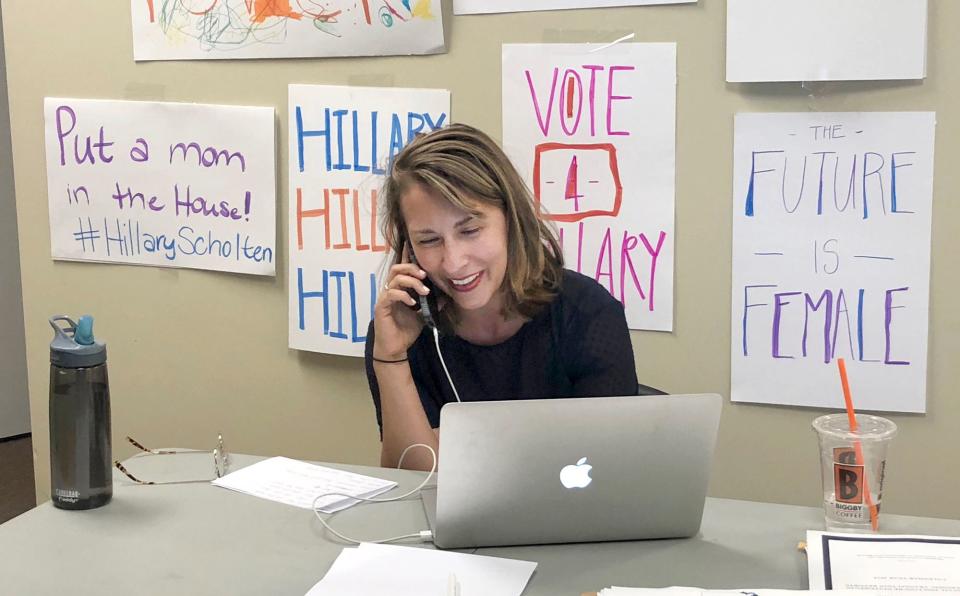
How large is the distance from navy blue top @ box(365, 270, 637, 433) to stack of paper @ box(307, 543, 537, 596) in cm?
54

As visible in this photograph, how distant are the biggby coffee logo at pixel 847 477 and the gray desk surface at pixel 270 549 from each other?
63 mm

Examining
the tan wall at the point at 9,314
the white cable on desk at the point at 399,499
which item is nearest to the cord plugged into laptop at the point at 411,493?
the white cable on desk at the point at 399,499

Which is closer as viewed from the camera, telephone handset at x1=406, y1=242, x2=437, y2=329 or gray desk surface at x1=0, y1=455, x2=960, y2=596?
gray desk surface at x1=0, y1=455, x2=960, y2=596

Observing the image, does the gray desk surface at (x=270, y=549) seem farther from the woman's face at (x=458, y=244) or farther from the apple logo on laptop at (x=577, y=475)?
the woman's face at (x=458, y=244)

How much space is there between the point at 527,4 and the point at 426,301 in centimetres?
73

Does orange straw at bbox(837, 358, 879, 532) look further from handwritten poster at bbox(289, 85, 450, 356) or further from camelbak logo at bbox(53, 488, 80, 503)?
handwritten poster at bbox(289, 85, 450, 356)

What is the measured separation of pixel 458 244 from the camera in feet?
5.41

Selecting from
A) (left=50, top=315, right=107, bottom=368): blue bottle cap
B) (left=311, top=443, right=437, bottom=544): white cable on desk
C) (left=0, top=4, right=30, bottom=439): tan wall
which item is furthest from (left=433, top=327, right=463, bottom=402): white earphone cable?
(left=0, top=4, right=30, bottom=439): tan wall

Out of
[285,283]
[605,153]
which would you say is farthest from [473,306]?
[285,283]

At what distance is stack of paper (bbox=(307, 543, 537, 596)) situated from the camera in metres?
1.10

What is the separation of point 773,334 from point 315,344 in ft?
3.29

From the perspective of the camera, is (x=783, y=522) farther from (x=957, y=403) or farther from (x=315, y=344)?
(x=315, y=344)

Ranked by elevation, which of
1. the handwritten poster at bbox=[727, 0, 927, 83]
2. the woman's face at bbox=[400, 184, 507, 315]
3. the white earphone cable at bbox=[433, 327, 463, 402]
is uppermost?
the handwritten poster at bbox=[727, 0, 927, 83]

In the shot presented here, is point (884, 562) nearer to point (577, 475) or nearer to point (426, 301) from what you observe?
point (577, 475)
